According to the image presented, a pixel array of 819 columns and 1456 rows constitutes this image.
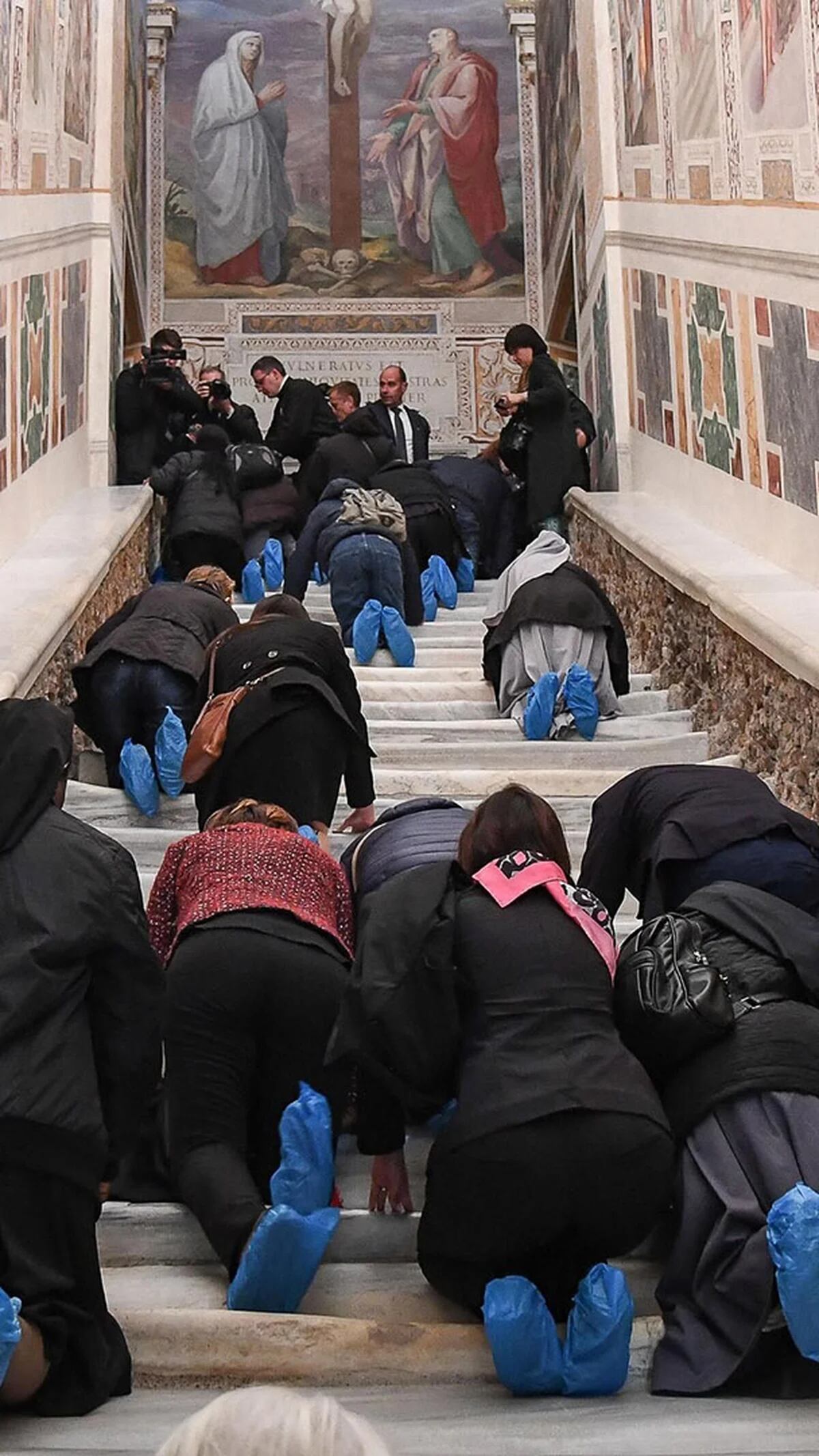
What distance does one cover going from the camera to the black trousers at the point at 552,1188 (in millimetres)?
2938

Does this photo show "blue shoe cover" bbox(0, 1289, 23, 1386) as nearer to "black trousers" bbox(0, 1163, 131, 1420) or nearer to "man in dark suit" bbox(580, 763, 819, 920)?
"black trousers" bbox(0, 1163, 131, 1420)

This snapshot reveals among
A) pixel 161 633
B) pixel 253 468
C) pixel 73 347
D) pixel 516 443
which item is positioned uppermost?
pixel 73 347

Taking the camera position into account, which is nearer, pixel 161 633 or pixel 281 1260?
pixel 281 1260

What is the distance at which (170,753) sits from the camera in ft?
18.4

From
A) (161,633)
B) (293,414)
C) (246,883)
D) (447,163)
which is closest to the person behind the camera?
(246,883)

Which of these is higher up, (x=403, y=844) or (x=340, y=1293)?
(x=403, y=844)

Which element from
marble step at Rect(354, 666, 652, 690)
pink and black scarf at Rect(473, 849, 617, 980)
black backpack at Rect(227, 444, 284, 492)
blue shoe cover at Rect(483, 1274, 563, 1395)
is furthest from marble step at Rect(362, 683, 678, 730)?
blue shoe cover at Rect(483, 1274, 563, 1395)

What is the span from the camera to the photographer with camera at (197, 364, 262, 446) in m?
10.6

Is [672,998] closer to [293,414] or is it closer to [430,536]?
[430,536]

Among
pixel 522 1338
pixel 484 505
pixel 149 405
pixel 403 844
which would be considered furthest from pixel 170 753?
pixel 149 405

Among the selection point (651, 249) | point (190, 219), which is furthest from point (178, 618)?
point (190, 219)

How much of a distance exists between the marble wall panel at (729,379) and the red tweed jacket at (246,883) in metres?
3.21

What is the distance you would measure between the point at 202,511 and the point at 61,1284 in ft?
21.7

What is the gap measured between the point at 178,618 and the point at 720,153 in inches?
123
